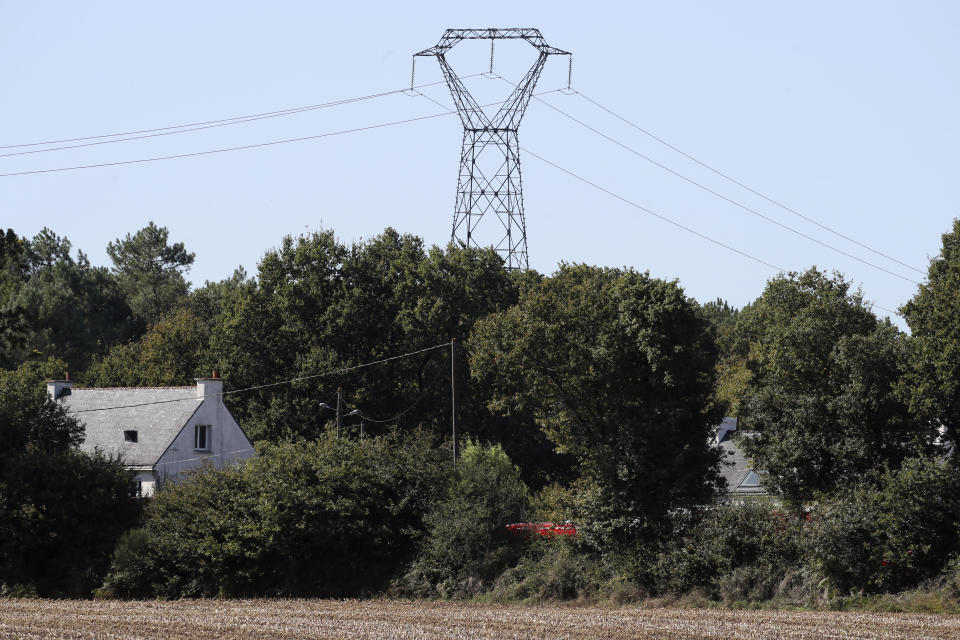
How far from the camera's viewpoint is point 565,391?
36.1 m

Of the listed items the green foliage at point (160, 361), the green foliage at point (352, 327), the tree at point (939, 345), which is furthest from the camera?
the green foliage at point (160, 361)

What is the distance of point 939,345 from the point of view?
98.6ft

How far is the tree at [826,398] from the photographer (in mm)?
31594

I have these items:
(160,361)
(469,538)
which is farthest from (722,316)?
(469,538)

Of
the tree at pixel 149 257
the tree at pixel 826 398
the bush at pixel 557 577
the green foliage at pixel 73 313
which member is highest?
the tree at pixel 149 257

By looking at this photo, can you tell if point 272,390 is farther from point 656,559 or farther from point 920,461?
point 920,461

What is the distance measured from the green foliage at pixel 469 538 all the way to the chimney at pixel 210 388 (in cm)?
2243

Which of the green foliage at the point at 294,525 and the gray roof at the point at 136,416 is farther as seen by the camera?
the gray roof at the point at 136,416

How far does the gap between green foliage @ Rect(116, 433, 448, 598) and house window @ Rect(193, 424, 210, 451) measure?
1651cm

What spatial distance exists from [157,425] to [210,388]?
318 cm

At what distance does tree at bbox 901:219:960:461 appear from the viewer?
29.8m

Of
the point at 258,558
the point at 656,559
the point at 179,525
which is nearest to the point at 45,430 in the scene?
the point at 179,525

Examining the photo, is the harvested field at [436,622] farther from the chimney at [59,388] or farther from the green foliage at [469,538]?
the chimney at [59,388]

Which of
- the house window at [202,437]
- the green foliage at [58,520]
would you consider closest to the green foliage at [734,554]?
the green foliage at [58,520]
